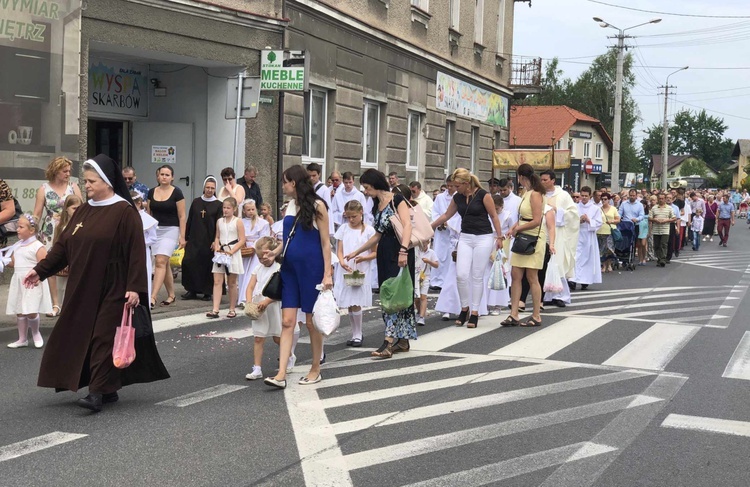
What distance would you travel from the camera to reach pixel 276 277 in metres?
7.62

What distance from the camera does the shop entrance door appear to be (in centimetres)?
1797

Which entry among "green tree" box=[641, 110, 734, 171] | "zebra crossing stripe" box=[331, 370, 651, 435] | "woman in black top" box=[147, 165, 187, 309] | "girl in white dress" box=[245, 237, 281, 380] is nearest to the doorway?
"woman in black top" box=[147, 165, 187, 309]

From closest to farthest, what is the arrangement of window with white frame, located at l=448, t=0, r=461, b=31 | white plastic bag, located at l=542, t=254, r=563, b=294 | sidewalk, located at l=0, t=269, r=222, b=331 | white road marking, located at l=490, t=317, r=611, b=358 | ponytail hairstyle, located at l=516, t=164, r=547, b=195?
white road marking, located at l=490, t=317, r=611, b=358 → sidewalk, located at l=0, t=269, r=222, b=331 → ponytail hairstyle, located at l=516, t=164, r=547, b=195 → white plastic bag, located at l=542, t=254, r=563, b=294 → window with white frame, located at l=448, t=0, r=461, b=31

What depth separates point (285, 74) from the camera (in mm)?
15781

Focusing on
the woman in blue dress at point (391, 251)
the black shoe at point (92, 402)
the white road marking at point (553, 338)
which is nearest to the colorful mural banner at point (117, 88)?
the woman in blue dress at point (391, 251)

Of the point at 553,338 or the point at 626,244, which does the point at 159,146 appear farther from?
the point at 626,244

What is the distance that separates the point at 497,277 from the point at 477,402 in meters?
4.14

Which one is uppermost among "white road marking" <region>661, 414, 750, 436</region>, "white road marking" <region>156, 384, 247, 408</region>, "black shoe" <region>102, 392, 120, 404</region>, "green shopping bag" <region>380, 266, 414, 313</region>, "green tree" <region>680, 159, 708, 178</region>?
"green tree" <region>680, 159, 708, 178</region>

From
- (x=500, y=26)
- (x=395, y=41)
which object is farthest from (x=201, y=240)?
(x=500, y=26)

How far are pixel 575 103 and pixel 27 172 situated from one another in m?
82.0

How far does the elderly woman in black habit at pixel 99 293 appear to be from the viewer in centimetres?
662

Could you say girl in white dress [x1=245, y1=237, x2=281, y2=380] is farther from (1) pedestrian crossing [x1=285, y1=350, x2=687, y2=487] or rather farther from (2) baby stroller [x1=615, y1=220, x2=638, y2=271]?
(2) baby stroller [x1=615, y1=220, x2=638, y2=271]

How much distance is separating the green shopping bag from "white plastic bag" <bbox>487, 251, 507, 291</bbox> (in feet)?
7.40

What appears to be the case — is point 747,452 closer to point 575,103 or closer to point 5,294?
point 5,294
